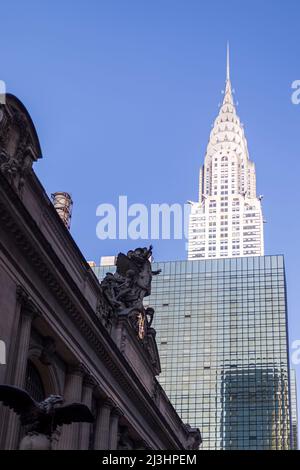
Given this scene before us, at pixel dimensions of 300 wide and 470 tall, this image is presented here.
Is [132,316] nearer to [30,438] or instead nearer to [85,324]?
[85,324]

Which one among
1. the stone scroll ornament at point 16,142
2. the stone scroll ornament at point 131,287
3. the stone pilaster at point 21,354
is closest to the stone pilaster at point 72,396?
the stone pilaster at point 21,354

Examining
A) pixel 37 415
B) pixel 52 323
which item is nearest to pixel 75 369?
pixel 52 323

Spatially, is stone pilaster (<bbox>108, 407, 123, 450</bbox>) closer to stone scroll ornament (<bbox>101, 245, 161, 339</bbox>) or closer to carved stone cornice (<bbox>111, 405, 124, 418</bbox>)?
carved stone cornice (<bbox>111, 405, 124, 418</bbox>)

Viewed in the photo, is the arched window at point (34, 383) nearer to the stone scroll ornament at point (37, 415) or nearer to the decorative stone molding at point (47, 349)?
the decorative stone molding at point (47, 349)

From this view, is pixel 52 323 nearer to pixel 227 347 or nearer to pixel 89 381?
pixel 89 381

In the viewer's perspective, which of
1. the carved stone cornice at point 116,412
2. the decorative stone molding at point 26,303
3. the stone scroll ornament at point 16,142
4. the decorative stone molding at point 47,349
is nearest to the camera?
the decorative stone molding at point 26,303

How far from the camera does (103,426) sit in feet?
134

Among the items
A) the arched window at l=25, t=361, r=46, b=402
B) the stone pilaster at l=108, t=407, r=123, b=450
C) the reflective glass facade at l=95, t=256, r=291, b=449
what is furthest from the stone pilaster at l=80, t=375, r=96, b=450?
the reflective glass facade at l=95, t=256, r=291, b=449

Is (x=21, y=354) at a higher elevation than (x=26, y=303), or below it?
below

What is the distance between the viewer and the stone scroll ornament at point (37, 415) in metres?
19.2

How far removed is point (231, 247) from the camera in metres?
191

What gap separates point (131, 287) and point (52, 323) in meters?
14.7

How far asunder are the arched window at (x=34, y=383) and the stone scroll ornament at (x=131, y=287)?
934 centimetres
